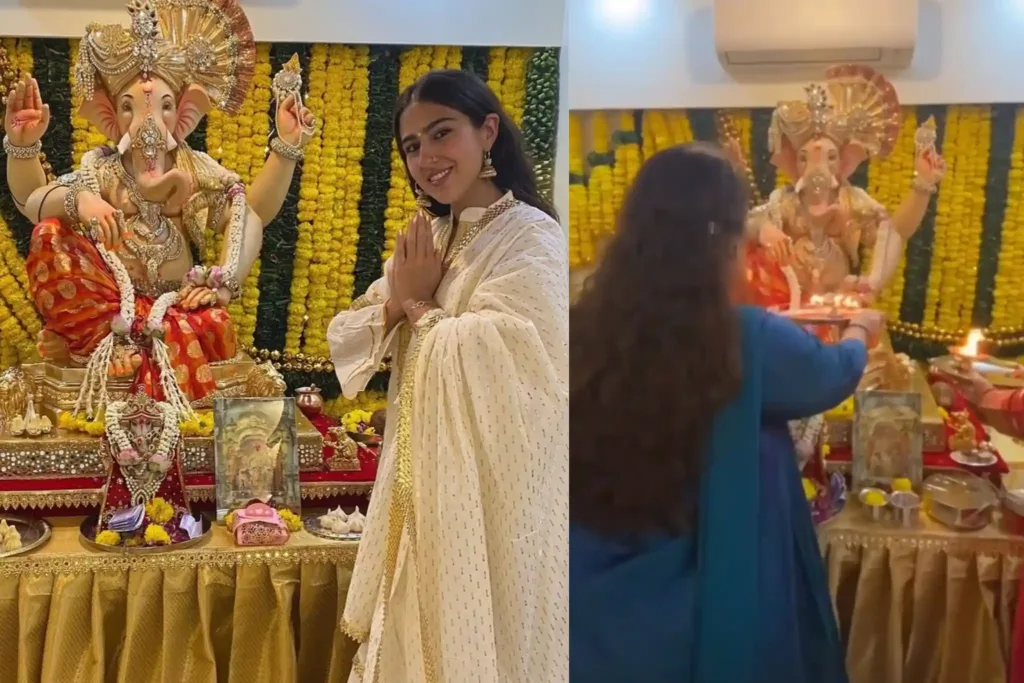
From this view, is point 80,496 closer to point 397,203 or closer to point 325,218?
point 325,218

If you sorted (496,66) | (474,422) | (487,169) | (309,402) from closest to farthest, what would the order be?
(474,422), (487,169), (496,66), (309,402)

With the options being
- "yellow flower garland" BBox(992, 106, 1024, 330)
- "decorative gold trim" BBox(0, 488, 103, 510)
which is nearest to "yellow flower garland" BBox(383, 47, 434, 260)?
"decorative gold trim" BBox(0, 488, 103, 510)

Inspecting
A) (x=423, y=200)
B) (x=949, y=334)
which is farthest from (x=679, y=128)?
(x=423, y=200)

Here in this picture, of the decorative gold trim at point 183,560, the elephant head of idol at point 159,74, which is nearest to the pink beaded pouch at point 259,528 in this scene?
the decorative gold trim at point 183,560

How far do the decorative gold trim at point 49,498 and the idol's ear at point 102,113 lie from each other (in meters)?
0.79

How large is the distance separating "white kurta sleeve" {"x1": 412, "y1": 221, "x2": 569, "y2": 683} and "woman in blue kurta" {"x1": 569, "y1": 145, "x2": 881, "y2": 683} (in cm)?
32

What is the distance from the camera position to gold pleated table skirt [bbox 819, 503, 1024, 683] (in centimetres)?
79

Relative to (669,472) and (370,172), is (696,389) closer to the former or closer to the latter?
(669,472)

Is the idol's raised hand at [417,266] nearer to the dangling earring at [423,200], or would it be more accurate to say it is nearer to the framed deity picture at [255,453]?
the dangling earring at [423,200]

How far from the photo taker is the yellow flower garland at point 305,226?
2.05 m

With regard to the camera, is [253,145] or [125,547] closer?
[125,547]

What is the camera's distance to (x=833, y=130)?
2.46 feet

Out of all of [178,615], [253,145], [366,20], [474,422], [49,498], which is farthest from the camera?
[253,145]

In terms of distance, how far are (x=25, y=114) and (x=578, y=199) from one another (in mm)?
1480
